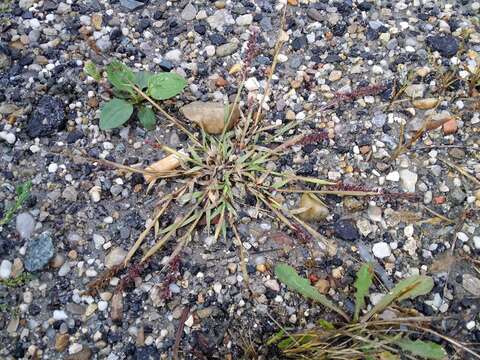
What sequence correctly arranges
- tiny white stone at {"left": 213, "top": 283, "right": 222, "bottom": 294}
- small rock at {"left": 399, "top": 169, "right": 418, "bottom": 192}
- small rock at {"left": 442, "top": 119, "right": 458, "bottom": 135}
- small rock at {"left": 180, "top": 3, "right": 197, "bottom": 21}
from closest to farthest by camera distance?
tiny white stone at {"left": 213, "top": 283, "right": 222, "bottom": 294}, small rock at {"left": 399, "top": 169, "right": 418, "bottom": 192}, small rock at {"left": 442, "top": 119, "right": 458, "bottom": 135}, small rock at {"left": 180, "top": 3, "right": 197, "bottom": 21}

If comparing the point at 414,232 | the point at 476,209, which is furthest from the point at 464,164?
the point at 414,232

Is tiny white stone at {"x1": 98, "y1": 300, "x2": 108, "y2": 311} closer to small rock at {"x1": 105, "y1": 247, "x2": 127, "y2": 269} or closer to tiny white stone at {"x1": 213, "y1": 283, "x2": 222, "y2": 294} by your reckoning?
small rock at {"x1": 105, "y1": 247, "x2": 127, "y2": 269}

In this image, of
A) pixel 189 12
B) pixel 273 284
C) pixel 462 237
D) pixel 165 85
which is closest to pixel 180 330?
pixel 273 284

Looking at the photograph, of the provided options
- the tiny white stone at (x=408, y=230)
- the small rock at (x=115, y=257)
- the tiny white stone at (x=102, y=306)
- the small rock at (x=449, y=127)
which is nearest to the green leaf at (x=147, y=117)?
the small rock at (x=115, y=257)

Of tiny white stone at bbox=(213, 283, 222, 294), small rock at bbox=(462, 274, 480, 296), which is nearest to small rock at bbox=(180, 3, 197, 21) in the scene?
tiny white stone at bbox=(213, 283, 222, 294)

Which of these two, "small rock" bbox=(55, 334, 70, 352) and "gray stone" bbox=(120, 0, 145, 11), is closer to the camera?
"small rock" bbox=(55, 334, 70, 352)

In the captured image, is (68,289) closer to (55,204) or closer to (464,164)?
(55,204)

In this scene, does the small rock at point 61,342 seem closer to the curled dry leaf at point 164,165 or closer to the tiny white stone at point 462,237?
the curled dry leaf at point 164,165

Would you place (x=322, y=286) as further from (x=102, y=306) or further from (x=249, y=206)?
(x=102, y=306)
